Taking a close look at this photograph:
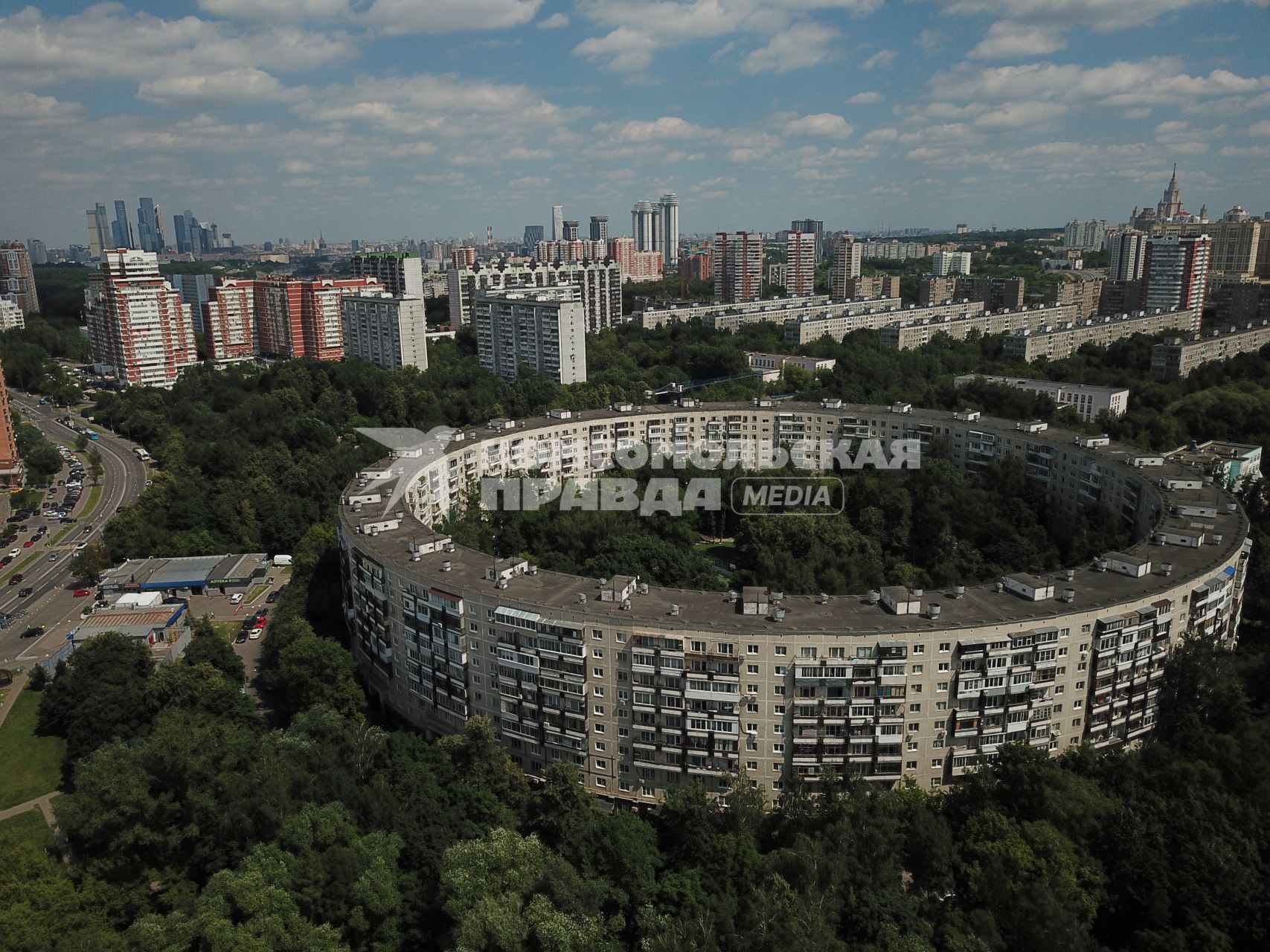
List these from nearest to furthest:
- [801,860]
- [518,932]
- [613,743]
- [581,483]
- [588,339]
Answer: [518,932] → [801,860] → [613,743] → [581,483] → [588,339]

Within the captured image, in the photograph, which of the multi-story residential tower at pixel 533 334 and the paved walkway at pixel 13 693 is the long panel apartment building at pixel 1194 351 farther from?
the paved walkway at pixel 13 693

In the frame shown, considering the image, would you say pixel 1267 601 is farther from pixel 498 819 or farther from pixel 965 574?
pixel 498 819

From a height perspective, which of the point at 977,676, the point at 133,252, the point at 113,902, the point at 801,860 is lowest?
the point at 113,902

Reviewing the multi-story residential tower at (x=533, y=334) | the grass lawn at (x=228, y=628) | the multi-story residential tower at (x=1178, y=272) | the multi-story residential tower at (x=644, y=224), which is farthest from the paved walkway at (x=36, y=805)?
the multi-story residential tower at (x=644, y=224)

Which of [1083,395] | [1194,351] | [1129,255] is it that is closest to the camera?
[1083,395]

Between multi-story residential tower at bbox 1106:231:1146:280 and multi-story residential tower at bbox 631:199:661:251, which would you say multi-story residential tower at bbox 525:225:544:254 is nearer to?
multi-story residential tower at bbox 631:199:661:251

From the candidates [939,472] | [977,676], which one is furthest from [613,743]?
[939,472]

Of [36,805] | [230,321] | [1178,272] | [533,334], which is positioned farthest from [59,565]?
[1178,272]

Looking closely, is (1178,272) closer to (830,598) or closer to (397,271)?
(397,271)
